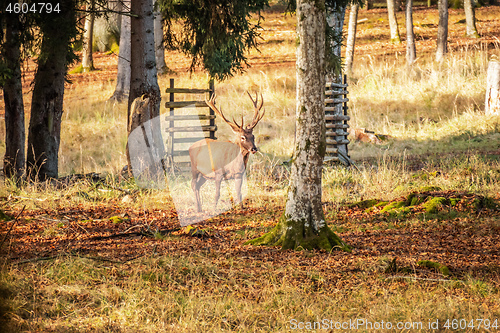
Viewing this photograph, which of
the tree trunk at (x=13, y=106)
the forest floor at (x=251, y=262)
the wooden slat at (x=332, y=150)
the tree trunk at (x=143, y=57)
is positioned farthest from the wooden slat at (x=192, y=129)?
the tree trunk at (x=13, y=106)

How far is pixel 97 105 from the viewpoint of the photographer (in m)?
20.1

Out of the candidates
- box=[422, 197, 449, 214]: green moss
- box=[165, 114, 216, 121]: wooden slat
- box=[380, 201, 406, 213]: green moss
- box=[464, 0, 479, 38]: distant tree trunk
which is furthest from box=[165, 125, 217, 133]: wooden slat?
box=[464, 0, 479, 38]: distant tree trunk

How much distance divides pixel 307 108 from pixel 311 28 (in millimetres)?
934

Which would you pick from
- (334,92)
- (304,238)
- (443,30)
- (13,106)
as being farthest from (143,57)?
(443,30)

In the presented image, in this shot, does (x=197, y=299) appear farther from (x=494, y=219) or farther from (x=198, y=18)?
(x=198, y=18)

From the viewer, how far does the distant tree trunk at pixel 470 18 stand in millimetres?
28609

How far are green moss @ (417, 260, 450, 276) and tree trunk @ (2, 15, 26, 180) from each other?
8.21 meters

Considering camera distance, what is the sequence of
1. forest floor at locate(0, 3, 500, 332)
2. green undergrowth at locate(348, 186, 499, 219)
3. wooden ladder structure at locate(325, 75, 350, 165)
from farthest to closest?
wooden ladder structure at locate(325, 75, 350, 165) → green undergrowth at locate(348, 186, 499, 219) → forest floor at locate(0, 3, 500, 332)

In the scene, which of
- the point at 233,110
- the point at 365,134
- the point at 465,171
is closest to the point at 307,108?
the point at 465,171

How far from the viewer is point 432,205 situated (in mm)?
7941

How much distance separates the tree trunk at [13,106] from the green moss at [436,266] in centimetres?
821

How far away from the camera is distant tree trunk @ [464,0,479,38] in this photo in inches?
1126

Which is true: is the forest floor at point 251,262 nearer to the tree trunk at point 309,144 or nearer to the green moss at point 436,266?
the green moss at point 436,266

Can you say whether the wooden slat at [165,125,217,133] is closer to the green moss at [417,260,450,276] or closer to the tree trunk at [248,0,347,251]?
the tree trunk at [248,0,347,251]
